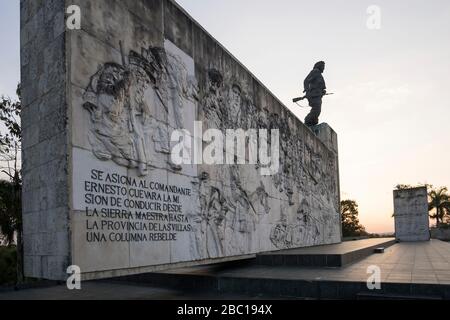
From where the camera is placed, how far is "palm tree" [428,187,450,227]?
42.4 m

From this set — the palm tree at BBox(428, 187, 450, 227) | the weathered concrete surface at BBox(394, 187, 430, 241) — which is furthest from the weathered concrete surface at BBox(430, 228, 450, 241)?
the palm tree at BBox(428, 187, 450, 227)

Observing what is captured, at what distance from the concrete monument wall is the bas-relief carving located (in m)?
0.02

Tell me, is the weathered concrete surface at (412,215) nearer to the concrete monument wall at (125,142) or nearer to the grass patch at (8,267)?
the concrete monument wall at (125,142)

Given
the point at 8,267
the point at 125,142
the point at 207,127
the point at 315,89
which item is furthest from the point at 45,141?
the point at 315,89

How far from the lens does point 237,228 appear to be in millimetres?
8336

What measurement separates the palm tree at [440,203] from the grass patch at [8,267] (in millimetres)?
41298

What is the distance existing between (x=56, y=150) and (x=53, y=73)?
921 mm

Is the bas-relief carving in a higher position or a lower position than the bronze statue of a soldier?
lower

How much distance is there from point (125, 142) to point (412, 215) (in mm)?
21911

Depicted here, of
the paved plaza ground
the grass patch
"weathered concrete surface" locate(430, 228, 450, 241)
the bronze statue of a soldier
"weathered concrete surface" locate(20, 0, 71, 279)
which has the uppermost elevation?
the bronze statue of a soldier

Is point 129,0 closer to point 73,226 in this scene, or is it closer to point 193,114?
point 193,114

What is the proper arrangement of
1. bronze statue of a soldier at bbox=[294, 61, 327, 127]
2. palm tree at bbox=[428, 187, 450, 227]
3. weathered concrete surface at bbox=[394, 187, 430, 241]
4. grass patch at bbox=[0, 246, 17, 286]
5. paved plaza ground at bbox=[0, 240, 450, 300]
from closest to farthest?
paved plaza ground at bbox=[0, 240, 450, 300] < grass patch at bbox=[0, 246, 17, 286] < bronze statue of a soldier at bbox=[294, 61, 327, 127] < weathered concrete surface at bbox=[394, 187, 430, 241] < palm tree at bbox=[428, 187, 450, 227]

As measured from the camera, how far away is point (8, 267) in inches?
506

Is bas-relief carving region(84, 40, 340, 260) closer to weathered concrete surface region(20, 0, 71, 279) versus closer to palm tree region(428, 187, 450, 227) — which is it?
weathered concrete surface region(20, 0, 71, 279)
